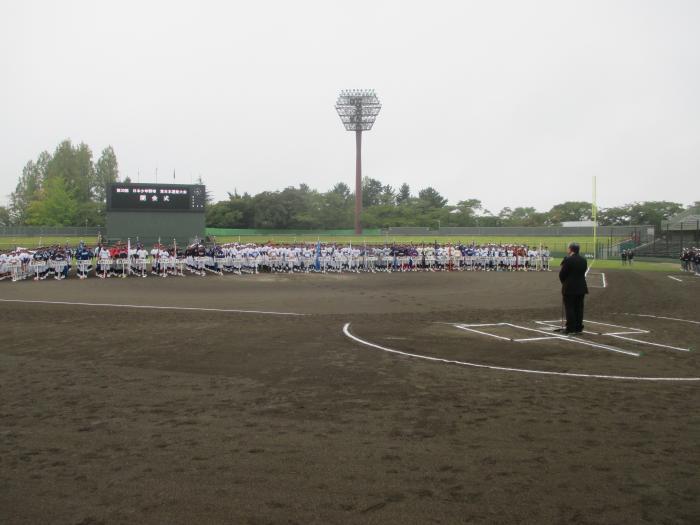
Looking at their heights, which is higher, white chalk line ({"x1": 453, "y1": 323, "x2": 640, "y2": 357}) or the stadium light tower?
the stadium light tower

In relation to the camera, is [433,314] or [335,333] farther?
[433,314]

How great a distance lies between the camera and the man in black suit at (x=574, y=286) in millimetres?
11797

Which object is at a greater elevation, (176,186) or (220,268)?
(176,186)

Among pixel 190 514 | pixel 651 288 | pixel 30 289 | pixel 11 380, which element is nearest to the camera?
pixel 190 514

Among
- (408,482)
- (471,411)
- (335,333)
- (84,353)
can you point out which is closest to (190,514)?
(408,482)

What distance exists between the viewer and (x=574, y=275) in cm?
1181

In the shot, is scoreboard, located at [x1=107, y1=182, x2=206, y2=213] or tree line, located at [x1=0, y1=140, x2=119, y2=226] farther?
tree line, located at [x1=0, y1=140, x2=119, y2=226]

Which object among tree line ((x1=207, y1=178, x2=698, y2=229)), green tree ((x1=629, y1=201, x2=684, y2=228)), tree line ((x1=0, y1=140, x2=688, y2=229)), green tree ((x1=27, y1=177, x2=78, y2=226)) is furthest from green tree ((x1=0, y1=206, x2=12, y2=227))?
green tree ((x1=629, y1=201, x2=684, y2=228))

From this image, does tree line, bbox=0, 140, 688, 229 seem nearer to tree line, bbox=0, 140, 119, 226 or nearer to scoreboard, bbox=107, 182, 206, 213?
tree line, bbox=0, 140, 119, 226

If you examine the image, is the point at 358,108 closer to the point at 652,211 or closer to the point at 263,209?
the point at 263,209

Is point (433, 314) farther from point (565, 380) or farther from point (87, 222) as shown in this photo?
point (87, 222)

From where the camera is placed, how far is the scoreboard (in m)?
40.2

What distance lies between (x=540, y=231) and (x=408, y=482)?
68177mm

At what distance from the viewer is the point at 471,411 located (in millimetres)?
6590
